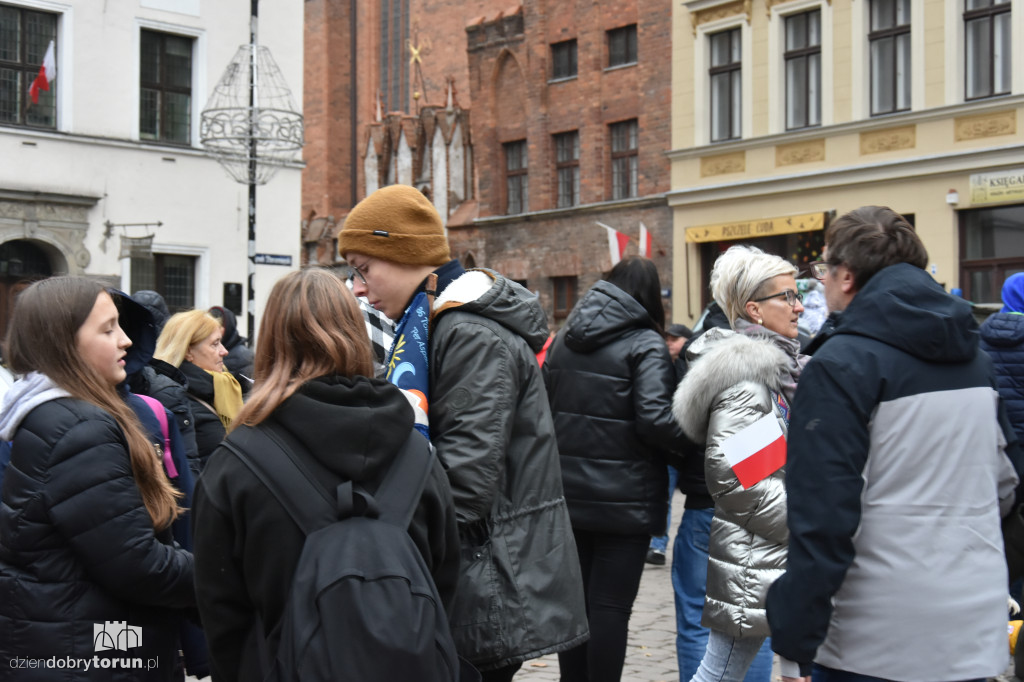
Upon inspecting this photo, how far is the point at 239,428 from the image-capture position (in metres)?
2.59

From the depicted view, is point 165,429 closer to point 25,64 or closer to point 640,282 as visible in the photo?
point 640,282

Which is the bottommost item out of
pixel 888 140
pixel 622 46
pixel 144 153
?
pixel 144 153

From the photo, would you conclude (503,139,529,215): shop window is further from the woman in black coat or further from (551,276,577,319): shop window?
the woman in black coat

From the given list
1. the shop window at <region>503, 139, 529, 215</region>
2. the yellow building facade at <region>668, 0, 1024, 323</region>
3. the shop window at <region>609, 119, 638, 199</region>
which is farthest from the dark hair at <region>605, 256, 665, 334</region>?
the shop window at <region>503, 139, 529, 215</region>

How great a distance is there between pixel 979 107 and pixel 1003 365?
17.4m

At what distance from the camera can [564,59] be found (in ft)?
105

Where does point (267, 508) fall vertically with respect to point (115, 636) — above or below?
above

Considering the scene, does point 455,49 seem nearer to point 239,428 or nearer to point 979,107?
point 979,107

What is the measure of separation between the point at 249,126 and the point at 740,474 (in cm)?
1757

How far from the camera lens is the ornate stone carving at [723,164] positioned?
2611 centimetres

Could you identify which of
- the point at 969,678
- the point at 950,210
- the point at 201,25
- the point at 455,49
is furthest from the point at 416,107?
the point at 969,678

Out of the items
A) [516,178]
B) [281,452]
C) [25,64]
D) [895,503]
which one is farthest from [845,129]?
[281,452]

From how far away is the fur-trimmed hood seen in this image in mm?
4344

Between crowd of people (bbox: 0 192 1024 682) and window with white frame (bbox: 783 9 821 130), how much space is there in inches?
884
